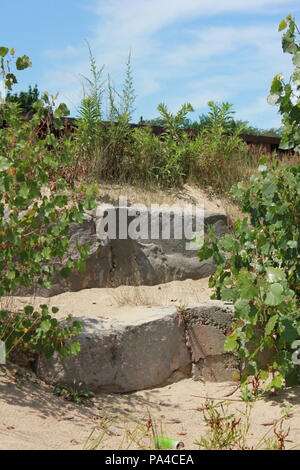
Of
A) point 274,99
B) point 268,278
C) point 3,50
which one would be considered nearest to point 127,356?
point 268,278

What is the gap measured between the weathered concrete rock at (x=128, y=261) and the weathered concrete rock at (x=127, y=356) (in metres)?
1.03

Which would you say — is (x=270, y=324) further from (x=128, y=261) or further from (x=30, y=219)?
(x=128, y=261)

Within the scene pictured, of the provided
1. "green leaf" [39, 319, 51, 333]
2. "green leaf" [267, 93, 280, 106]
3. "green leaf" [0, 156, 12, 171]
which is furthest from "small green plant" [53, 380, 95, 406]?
"green leaf" [267, 93, 280, 106]

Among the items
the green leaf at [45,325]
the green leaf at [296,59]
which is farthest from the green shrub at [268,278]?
the green leaf at [45,325]

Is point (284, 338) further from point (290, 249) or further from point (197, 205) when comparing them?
point (197, 205)

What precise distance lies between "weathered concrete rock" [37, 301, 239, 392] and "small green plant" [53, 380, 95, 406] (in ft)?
0.18

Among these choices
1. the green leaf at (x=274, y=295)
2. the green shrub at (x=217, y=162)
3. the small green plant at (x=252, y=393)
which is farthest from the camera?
the green shrub at (x=217, y=162)

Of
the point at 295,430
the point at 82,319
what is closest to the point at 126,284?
the point at 82,319

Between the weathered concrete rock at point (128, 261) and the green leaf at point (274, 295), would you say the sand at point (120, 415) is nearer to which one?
the green leaf at point (274, 295)

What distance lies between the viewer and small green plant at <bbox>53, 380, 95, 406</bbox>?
4.64m

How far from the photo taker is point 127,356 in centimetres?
504

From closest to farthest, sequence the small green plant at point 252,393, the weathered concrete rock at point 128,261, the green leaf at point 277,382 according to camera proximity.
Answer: the green leaf at point 277,382 → the small green plant at point 252,393 → the weathered concrete rock at point 128,261

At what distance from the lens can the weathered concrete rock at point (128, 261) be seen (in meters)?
6.21
